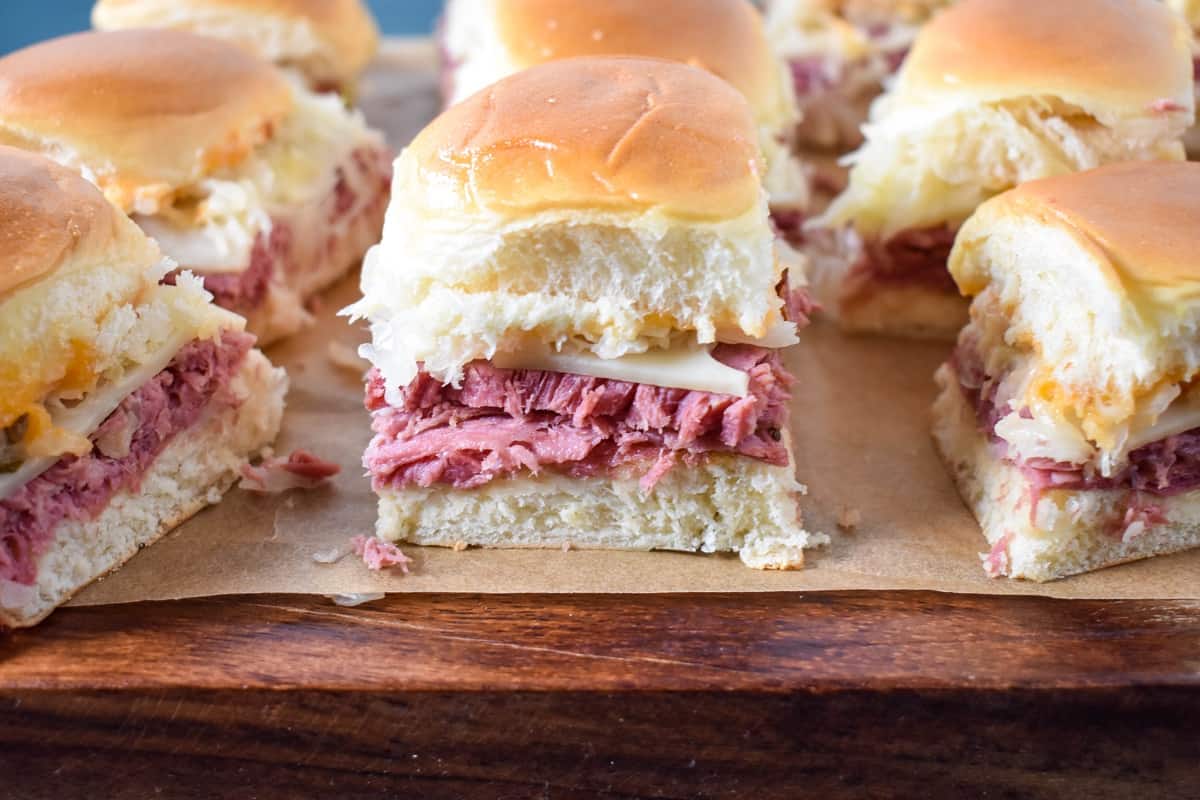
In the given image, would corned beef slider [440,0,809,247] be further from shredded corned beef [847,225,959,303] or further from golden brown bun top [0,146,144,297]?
golden brown bun top [0,146,144,297]

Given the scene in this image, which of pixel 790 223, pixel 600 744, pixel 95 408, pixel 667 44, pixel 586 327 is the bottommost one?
pixel 600 744

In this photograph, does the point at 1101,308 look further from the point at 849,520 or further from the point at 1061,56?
the point at 1061,56

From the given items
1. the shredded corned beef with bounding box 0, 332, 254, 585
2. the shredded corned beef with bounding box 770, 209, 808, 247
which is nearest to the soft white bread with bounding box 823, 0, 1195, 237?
the shredded corned beef with bounding box 770, 209, 808, 247

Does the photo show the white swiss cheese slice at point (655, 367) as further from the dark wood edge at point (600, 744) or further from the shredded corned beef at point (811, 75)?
the shredded corned beef at point (811, 75)

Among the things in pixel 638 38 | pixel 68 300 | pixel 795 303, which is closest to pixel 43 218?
pixel 68 300

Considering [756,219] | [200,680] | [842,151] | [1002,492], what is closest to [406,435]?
[200,680]

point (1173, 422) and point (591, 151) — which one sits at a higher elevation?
point (591, 151)
